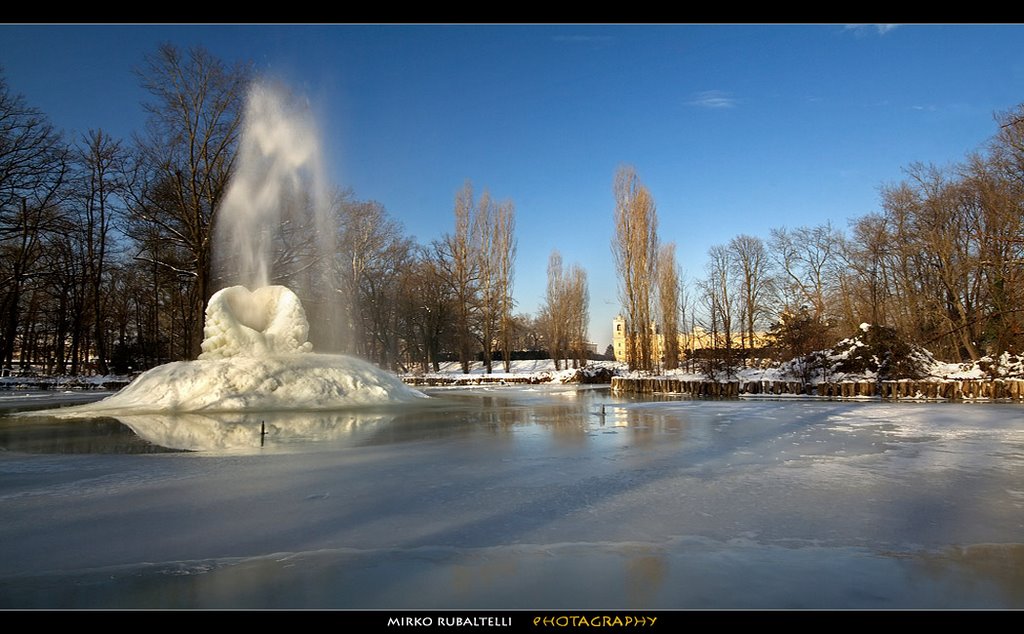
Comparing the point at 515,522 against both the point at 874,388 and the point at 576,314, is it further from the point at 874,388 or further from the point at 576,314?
the point at 576,314

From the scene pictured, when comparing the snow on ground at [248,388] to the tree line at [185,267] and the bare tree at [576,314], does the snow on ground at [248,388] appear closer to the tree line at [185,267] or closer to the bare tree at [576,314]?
the tree line at [185,267]

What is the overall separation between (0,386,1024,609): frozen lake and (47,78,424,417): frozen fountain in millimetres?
6007

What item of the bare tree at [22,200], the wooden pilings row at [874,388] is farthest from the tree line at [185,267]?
the wooden pilings row at [874,388]

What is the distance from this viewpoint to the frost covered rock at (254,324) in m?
18.6

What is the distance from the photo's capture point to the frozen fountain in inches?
629

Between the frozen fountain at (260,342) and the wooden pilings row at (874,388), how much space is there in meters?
11.6

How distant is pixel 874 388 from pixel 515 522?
69.4ft

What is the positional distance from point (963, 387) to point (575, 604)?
22.7 metres

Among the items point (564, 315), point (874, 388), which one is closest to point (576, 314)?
point (564, 315)

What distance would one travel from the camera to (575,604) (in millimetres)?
3303

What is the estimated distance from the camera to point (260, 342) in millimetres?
18969

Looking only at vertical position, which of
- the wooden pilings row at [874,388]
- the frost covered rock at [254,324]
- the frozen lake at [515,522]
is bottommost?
the frozen lake at [515,522]
